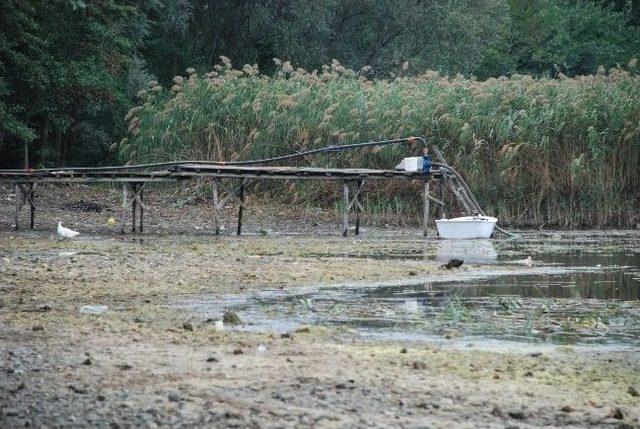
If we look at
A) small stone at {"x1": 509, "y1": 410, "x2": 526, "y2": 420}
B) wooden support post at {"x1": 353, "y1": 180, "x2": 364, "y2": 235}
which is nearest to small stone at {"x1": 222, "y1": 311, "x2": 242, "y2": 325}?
small stone at {"x1": 509, "y1": 410, "x2": 526, "y2": 420}

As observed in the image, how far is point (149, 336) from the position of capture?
428 inches

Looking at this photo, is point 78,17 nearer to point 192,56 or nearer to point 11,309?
point 192,56

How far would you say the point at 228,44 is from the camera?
50406mm

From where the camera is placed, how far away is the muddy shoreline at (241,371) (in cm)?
770

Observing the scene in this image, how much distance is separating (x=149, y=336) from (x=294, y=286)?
5318mm

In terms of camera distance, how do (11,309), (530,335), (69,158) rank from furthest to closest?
1. (69,158)
2. (11,309)
3. (530,335)

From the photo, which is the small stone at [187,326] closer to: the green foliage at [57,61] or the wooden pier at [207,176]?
the wooden pier at [207,176]

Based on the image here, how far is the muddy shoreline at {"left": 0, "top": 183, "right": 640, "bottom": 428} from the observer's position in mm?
7695

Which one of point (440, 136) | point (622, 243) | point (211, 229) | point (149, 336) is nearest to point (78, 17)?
point (211, 229)

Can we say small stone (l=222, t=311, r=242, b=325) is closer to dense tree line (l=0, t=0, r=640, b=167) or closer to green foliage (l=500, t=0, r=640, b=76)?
dense tree line (l=0, t=0, r=640, b=167)

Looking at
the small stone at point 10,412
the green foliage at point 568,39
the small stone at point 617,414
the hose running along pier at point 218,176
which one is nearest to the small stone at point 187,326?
the small stone at point 10,412

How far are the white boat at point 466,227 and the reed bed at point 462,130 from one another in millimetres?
4483

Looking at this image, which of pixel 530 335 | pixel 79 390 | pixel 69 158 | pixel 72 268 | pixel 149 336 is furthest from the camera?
pixel 69 158

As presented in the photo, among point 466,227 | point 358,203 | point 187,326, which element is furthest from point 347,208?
point 187,326
